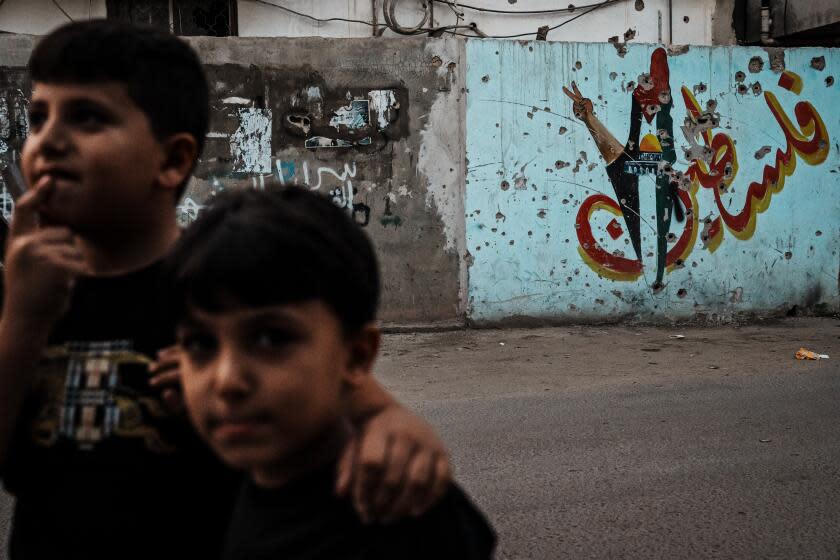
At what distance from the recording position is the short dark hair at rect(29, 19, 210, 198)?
1.20 meters

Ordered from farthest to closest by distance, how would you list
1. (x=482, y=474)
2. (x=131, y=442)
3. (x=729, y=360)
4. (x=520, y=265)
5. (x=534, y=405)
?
(x=520, y=265) < (x=729, y=360) < (x=534, y=405) < (x=482, y=474) < (x=131, y=442)

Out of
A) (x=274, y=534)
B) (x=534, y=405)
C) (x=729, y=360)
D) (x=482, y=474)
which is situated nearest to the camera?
(x=274, y=534)

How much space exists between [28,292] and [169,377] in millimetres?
208

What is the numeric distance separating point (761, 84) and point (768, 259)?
1.66 m

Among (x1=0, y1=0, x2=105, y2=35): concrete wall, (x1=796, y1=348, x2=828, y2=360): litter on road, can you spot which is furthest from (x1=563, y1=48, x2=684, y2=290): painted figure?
(x1=0, y1=0, x2=105, y2=35): concrete wall

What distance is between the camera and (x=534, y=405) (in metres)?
5.20

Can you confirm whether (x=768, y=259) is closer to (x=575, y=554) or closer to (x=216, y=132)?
(x=216, y=132)

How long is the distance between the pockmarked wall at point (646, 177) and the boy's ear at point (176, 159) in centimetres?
661

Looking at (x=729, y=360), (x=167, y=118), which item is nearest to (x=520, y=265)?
(x=729, y=360)

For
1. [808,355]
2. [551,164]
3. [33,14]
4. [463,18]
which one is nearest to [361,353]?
[808,355]

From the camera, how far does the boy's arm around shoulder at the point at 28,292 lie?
111 cm

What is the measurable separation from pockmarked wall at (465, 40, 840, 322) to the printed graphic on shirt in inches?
266

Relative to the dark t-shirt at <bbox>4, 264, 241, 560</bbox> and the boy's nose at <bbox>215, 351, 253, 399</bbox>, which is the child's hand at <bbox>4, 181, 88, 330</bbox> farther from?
the boy's nose at <bbox>215, 351, 253, 399</bbox>

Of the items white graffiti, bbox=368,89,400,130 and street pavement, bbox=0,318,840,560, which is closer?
street pavement, bbox=0,318,840,560
